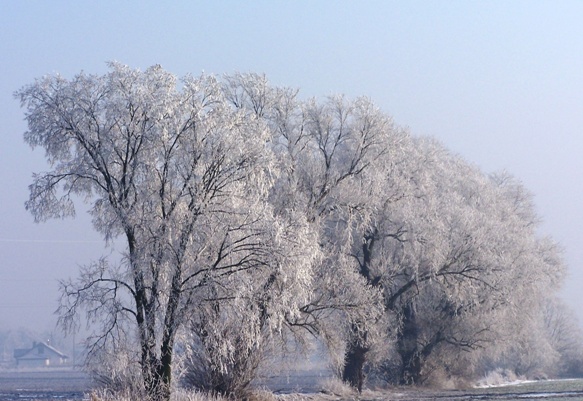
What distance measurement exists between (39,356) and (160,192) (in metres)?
118

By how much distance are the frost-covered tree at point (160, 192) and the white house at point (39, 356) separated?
114353mm

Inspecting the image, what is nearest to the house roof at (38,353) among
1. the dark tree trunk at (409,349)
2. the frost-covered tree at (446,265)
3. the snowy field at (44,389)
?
the snowy field at (44,389)

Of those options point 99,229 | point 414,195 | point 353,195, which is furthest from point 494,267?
point 99,229

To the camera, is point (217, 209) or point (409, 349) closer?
point (217, 209)

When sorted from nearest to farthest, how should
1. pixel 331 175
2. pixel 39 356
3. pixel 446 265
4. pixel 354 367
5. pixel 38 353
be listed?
pixel 331 175, pixel 354 367, pixel 446 265, pixel 39 356, pixel 38 353

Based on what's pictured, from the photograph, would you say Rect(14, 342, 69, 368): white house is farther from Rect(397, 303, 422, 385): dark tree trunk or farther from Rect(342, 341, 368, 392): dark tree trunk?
Rect(342, 341, 368, 392): dark tree trunk

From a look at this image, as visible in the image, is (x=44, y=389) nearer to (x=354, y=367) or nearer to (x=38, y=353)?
(x=354, y=367)

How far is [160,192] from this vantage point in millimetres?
29344

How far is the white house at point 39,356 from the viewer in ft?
455

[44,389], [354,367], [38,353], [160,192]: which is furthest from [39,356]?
[160,192]

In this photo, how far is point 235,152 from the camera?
29.4 metres

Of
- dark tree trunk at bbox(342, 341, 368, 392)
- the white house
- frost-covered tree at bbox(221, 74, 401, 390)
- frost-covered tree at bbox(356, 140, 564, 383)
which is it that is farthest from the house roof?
frost-covered tree at bbox(221, 74, 401, 390)

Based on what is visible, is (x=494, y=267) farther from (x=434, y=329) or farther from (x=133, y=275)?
(x=133, y=275)

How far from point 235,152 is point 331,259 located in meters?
13.2
